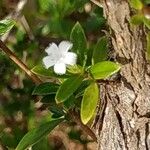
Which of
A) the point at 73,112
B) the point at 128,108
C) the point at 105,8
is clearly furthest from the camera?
the point at 73,112

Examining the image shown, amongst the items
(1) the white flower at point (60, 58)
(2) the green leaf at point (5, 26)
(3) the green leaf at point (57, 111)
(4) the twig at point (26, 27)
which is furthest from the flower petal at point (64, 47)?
(4) the twig at point (26, 27)

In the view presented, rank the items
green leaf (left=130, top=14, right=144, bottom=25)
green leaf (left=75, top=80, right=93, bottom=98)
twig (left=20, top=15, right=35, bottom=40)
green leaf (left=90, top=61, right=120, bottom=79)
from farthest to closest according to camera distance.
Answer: twig (left=20, top=15, right=35, bottom=40) → green leaf (left=75, top=80, right=93, bottom=98) → green leaf (left=90, top=61, right=120, bottom=79) → green leaf (left=130, top=14, right=144, bottom=25)

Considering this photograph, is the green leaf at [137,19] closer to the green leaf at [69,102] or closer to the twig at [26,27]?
the green leaf at [69,102]

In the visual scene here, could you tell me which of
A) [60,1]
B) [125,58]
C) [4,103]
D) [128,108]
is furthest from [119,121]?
[4,103]

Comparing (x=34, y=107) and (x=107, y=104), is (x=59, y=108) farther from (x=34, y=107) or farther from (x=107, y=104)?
(x=34, y=107)

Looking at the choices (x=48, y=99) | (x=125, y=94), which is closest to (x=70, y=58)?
(x=125, y=94)

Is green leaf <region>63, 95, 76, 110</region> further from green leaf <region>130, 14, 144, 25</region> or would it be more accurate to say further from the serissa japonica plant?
green leaf <region>130, 14, 144, 25</region>

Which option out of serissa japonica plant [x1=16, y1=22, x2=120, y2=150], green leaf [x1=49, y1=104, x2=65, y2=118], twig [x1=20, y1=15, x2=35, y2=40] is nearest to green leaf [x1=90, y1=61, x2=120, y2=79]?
serissa japonica plant [x1=16, y1=22, x2=120, y2=150]
